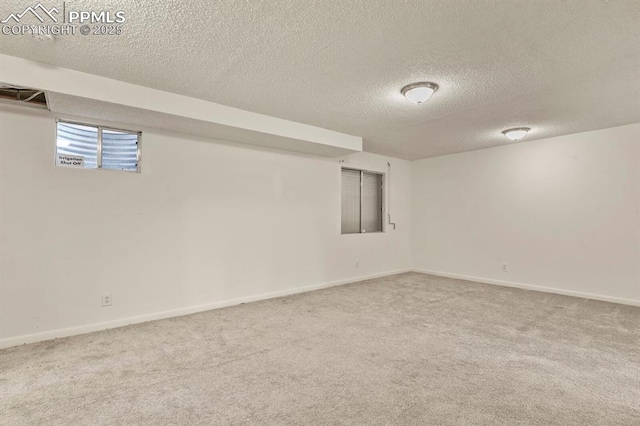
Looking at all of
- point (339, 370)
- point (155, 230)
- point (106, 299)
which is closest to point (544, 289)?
point (339, 370)

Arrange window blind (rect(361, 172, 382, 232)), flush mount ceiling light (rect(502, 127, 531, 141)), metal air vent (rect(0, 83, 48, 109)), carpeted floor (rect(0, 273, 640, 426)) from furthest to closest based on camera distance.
Result: window blind (rect(361, 172, 382, 232)) → flush mount ceiling light (rect(502, 127, 531, 141)) → metal air vent (rect(0, 83, 48, 109)) → carpeted floor (rect(0, 273, 640, 426))

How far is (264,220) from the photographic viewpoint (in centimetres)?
463

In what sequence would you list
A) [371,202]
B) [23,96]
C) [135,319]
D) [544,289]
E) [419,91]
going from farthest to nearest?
1. [371,202]
2. [544,289]
3. [135,319]
4. [419,91]
5. [23,96]

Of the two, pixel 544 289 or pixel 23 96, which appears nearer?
pixel 23 96

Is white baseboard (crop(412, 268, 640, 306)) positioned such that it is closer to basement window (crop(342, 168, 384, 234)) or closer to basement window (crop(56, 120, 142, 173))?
basement window (crop(342, 168, 384, 234))

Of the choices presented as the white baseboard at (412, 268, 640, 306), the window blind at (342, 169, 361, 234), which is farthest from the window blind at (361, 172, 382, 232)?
the white baseboard at (412, 268, 640, 306)

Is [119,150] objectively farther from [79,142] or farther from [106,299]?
[106,299]

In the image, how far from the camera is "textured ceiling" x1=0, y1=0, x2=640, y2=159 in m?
1.92

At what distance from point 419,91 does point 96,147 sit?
351 centimetres

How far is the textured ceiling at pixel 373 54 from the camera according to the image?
1917 mm

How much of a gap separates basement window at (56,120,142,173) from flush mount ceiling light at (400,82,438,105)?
3.10 metres

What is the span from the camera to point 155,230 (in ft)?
12.0

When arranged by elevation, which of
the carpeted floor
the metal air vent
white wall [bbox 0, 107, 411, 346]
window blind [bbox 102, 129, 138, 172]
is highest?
the metal air vent

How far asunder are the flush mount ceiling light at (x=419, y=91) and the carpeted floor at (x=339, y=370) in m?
2.40
